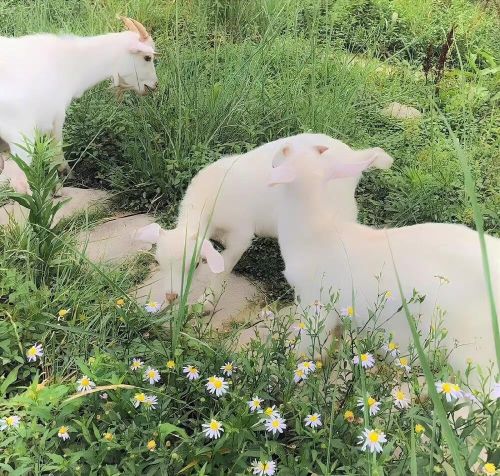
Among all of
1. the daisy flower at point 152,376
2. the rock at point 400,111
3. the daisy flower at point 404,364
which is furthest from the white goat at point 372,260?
the rock at point 400,111

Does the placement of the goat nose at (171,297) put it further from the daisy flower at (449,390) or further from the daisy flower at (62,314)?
the daisy flower at (449,390)

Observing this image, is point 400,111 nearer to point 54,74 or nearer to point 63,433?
point 54,74

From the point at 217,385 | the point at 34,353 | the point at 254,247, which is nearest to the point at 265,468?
the point at 217,385

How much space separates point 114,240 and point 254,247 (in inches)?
28.7

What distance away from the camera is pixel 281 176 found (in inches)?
82.7

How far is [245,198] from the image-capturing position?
106 inches

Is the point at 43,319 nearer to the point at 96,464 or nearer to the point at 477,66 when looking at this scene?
the point at 96,464

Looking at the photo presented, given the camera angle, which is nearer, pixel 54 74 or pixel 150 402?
pixel 150 402

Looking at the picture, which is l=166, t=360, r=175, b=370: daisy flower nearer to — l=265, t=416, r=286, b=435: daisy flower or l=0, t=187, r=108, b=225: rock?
l=265, t=416, r=286, b=435: daisy flower

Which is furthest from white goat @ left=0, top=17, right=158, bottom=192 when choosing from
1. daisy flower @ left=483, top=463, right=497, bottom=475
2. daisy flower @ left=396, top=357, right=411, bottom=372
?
daisy flower @ left=483, top=463, right=497, bottom=475

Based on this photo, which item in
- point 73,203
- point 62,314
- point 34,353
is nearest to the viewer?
point 34,353

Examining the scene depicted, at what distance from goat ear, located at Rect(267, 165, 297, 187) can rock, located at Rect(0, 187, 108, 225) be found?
4.25 feet

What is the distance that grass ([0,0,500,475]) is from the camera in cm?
151

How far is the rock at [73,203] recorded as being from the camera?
303cm
